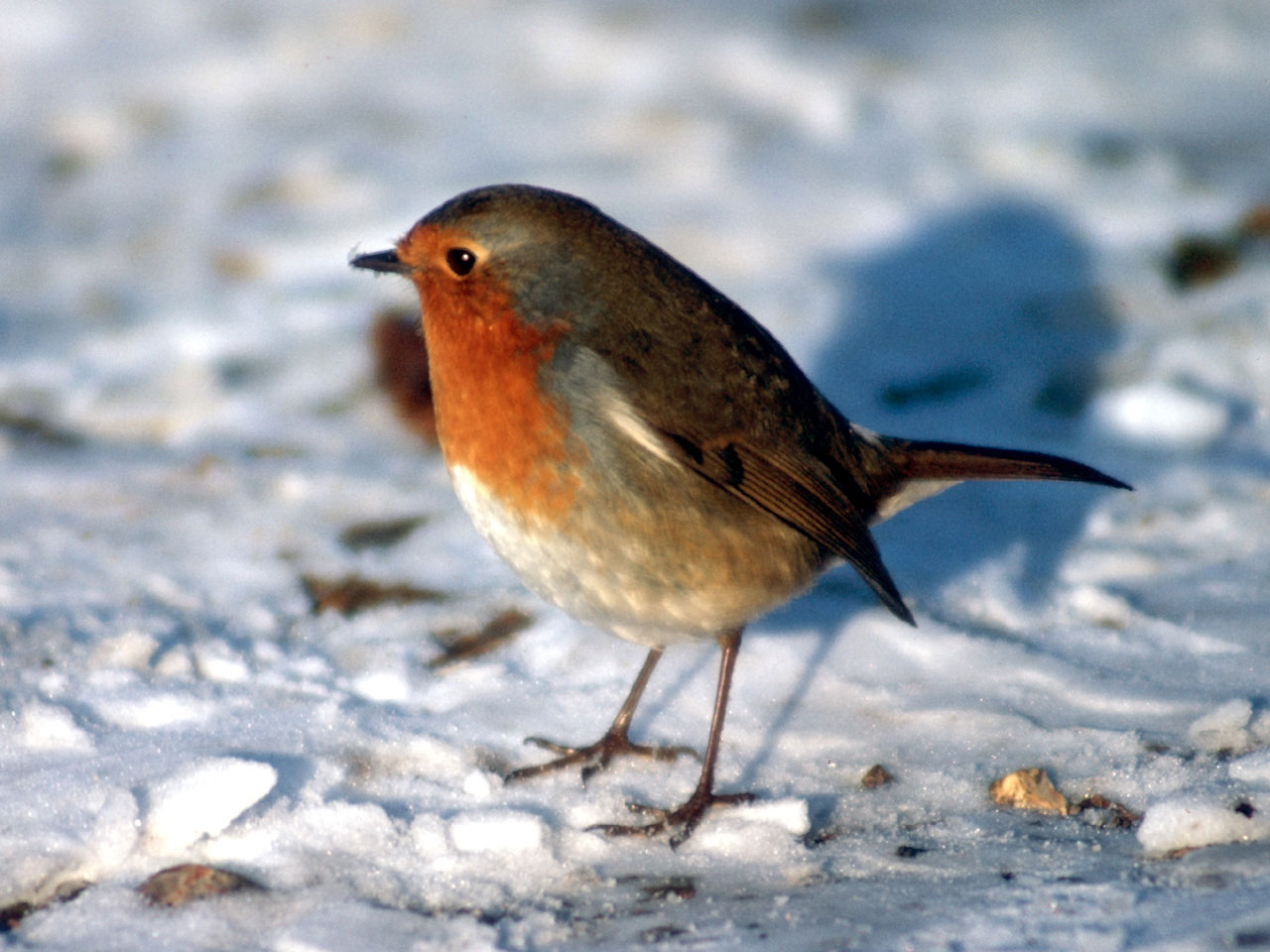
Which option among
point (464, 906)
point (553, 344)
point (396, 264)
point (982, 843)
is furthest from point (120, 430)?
point (982, 843)

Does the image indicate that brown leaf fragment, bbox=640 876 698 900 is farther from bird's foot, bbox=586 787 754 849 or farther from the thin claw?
the thin claw

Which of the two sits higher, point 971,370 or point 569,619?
point 971,370

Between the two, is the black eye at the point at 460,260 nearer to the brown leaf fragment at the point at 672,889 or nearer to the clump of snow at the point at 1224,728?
the brown leaf fragment at the point at 672,889

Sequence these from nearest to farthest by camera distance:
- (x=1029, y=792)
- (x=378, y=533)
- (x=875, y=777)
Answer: (x=1029, y=792) → (x=875, y=777) → (x=378, y=533)

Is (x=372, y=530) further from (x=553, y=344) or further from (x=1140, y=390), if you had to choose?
(x=1140, y=390)

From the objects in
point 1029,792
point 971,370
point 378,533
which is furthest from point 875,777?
point 971,370

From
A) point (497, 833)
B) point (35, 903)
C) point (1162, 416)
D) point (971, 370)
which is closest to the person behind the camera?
point (35, 903)

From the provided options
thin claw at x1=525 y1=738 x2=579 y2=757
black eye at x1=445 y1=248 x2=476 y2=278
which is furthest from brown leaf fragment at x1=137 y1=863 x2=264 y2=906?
black eye at x1=445 y1=248 x2=476 y2=278

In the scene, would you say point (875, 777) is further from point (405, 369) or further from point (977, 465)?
point (405, 369)
